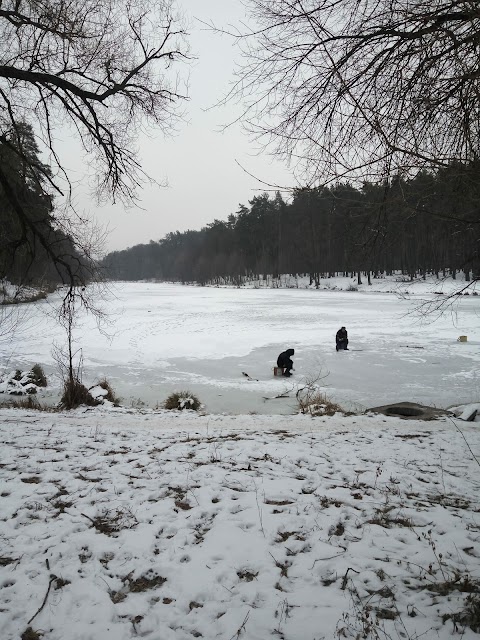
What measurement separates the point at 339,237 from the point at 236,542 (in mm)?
3804

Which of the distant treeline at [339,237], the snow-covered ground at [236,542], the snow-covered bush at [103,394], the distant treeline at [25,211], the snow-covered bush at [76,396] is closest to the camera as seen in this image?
the snow-covered ground at [236,542]

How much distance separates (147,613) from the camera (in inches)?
91.0

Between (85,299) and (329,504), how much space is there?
20.9 ft

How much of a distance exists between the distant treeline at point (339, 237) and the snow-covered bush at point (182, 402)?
3563mm

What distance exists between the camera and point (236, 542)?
2951 millimetres

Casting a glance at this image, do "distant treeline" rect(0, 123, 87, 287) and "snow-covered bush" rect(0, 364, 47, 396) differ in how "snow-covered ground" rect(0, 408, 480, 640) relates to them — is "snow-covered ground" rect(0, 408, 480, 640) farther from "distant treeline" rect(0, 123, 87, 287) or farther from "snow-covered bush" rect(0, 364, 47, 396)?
"snow-covered bush" rect(0, 364, 47, 396)

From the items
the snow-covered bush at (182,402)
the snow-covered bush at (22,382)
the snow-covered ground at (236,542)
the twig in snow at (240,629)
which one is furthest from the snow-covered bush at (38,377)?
the twig in snow at (240,629)

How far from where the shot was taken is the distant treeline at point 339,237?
9.81ft

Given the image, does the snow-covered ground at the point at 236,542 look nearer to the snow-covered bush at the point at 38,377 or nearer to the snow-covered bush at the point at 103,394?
the snow-covered bush at the point at 103,394

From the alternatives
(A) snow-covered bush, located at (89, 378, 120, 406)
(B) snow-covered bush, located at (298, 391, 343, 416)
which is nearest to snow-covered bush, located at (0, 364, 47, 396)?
(A) snow-covered bush, located at (89, 378, 120, 406)

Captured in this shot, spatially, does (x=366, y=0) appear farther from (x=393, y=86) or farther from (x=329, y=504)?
(x=329, y=504)

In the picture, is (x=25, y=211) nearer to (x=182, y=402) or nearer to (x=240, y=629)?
(x=182, y=402)

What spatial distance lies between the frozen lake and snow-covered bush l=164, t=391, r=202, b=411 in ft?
1.48

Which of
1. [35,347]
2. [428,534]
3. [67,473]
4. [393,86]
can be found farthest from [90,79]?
[35,347]
